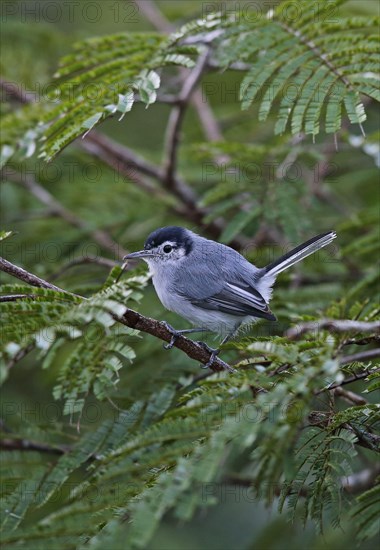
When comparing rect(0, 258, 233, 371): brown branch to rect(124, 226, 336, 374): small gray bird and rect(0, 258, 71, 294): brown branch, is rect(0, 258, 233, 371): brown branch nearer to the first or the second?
rect(0, 258, 71, 294): brown branch

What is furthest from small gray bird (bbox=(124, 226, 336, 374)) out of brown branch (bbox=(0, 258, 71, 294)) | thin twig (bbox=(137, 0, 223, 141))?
thin twig (bbox=(137, 0, 223, 141))

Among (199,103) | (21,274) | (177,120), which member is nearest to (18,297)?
(21,274)

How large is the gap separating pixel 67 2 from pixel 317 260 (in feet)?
13.1

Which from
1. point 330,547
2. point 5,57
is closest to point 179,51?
point 5,57

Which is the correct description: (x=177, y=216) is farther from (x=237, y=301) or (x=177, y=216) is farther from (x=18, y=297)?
(x=18, y=297)

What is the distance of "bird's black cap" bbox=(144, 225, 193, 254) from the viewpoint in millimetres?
3631

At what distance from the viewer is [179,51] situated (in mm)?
3004

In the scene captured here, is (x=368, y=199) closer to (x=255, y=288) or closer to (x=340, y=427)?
(x=255, y=288)

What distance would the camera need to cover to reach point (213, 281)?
11.5ft

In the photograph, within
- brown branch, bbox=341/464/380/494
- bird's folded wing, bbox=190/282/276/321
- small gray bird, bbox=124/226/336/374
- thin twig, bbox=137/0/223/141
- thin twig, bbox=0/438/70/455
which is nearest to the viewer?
thin twig, bbox=0/438/70/455

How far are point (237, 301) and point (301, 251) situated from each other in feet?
1.28

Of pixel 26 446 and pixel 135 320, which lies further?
pixel 26 446

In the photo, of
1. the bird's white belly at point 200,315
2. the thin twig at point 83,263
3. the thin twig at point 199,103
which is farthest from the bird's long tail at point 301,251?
the thin twig at point 199,103

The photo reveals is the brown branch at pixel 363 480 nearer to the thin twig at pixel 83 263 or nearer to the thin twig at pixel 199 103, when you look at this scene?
the thin twig at pixel 83 263
